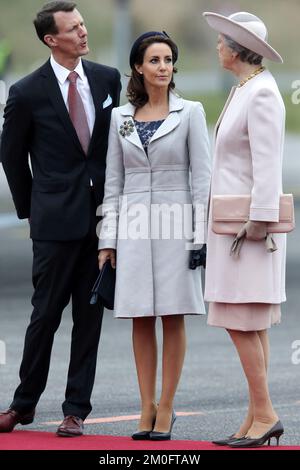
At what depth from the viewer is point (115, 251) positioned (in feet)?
22.9

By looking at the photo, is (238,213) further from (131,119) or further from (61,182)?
(61,182)

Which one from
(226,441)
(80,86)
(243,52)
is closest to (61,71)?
(80,86)

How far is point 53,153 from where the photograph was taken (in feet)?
23.0

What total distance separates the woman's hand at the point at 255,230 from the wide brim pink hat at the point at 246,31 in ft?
2.48

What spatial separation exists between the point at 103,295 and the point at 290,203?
102cm

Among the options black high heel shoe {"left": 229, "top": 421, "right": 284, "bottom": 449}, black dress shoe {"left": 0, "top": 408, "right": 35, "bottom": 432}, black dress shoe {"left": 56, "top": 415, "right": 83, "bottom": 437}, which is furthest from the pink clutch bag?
black dress shoe {"left": 0, "top": 408, "right": 35, "bottom": 432}

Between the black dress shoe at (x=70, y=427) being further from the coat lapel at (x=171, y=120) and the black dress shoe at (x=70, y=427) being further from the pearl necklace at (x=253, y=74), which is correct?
the pearl necklace at (x=253, y=74)

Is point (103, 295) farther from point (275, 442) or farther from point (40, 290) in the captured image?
point (275, 442)

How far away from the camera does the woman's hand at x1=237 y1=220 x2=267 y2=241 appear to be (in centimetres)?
636

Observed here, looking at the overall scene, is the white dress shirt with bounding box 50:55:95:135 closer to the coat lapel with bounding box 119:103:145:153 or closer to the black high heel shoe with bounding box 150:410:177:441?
the coat lapel with bounding box 119:103:145:153

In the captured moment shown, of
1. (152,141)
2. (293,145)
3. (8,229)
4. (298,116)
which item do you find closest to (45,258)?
(152,141)

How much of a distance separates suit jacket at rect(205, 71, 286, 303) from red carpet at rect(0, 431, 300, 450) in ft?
2.26

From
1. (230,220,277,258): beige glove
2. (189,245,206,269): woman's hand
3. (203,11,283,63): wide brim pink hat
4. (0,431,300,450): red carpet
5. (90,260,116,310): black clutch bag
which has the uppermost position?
(203,11,283,63): wide brim pink hat

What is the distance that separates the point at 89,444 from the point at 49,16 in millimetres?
2067
